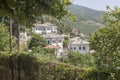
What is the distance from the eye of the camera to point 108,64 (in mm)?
11508

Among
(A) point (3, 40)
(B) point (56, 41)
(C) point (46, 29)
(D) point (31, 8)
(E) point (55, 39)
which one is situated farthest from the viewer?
(C) point (46, 29)

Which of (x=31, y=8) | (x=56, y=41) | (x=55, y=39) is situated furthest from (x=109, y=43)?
(x=56, y=41)

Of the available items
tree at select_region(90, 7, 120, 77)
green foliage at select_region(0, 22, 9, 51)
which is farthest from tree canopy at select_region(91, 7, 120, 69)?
green foliage at select_region(0, 22, 9, 51)

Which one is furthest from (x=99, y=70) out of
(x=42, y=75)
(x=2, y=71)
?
(x=2, y=71)

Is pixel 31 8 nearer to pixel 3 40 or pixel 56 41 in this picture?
pixel 3 40

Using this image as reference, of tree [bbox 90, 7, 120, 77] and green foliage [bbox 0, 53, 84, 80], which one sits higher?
tree [bbox 90, 7, 120, 77]

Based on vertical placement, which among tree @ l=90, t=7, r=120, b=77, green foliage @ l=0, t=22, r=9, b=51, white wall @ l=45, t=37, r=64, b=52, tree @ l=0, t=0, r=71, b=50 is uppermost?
tree @ l=0, t=0, r=71, b=50

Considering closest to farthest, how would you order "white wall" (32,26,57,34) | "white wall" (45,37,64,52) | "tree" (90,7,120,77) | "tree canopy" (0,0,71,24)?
"tree canopy" (0,0,71,24) < "tree" (90,7,120,77) < "white wall" (45,37,64,52) < "white wall" (32,26,57,34)

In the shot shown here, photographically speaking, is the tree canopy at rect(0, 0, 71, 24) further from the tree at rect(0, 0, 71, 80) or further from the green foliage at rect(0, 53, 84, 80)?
the green foliage at rect(0, 53, 84, 80)

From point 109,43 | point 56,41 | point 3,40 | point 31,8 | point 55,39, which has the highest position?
point 31,8

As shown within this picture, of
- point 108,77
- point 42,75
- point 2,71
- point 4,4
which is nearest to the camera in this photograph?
point 4,4

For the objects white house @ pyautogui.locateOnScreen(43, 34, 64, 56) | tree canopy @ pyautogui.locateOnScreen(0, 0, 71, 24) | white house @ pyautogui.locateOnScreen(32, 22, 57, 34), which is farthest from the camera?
white house @ pyautogui.locateOnScreen(32, 22, 57, 34)

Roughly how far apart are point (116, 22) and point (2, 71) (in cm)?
750

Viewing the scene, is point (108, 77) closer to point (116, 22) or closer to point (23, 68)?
point (116, 22)
